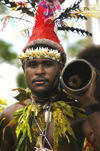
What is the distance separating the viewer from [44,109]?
2.67 m

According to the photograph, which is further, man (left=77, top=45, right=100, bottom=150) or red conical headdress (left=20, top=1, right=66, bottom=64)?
red conical headdress (left=20, top=1, right=66, bottom=64)

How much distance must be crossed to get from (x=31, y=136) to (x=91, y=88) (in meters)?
0.85

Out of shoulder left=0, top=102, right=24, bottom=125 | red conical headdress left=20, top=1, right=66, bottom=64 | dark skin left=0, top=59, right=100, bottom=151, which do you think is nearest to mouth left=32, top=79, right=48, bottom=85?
dark skin left=0, top=59, right=100, bottom=151

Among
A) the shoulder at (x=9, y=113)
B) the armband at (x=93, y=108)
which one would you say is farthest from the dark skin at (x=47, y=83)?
the armband at (x=93, y=108)

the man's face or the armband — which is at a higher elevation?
the man's face

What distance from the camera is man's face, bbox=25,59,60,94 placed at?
8.31 feet

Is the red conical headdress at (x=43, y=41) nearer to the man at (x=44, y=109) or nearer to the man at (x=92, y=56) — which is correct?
the man at (x=44, y=109)

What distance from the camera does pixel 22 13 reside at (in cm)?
286

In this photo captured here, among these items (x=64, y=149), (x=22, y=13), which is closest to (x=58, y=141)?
(x=64, y=149)

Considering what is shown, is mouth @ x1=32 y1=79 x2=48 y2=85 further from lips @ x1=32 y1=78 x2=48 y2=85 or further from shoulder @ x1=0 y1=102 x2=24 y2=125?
shoulder @ x1=0 y1=102 x2=24 y2=125

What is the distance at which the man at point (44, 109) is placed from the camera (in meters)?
2.53

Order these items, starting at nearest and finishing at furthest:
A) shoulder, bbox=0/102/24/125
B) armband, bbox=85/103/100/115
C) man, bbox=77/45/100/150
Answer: armband, bbox=85/103/100/115, man, bbox=77/45/100/150, shoulder, bbox=0/102/24/125

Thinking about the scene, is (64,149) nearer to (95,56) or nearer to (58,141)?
(58,141)

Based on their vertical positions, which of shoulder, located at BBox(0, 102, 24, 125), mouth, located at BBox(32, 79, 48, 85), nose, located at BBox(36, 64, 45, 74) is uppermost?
nose, located at BBox(36, 64, 45, 74)
